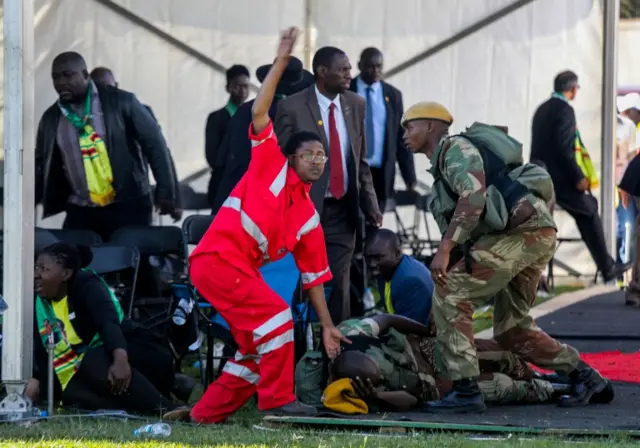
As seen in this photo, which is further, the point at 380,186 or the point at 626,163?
the point at 626,163

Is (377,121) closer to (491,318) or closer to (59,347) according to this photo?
(491,318)

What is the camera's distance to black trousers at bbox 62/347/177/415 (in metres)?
7.39

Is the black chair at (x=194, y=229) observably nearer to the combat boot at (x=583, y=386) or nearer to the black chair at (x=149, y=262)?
the black chair at (x=149, y=262)

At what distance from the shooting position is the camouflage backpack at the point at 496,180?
7.19 meters

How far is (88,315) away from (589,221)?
297 inches

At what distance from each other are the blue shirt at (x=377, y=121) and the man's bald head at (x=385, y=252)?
3.75 m

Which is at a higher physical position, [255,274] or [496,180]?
[496,180]

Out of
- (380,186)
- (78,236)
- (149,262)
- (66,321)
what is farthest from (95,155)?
(380,186)

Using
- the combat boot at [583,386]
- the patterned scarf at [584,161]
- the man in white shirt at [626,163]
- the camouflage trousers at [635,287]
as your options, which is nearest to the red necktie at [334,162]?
the combat boot at [583,386]

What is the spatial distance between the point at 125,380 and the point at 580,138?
8.04 meters

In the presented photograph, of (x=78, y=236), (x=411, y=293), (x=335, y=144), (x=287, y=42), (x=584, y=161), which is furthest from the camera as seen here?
(x=584, y=161)

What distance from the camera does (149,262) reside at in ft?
31.3

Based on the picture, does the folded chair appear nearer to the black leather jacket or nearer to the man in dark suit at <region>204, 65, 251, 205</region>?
the black leather jacket

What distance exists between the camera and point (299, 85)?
1028cm
